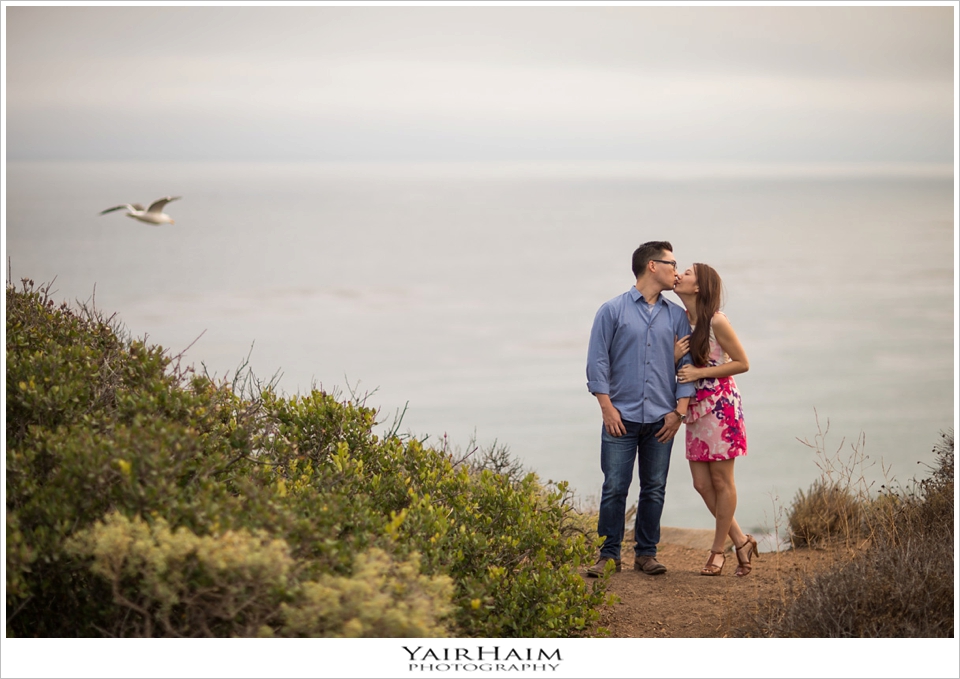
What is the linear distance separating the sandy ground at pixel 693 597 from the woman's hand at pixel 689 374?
1.16 metres

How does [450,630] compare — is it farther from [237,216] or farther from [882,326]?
[237,216]

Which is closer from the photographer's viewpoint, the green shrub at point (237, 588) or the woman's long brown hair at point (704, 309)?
the green shrub at point (237, 588)

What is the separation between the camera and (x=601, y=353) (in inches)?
194

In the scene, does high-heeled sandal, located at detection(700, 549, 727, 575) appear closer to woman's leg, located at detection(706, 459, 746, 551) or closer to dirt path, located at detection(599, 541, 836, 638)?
dirt path, located at detection(599, 541, 836, 638)

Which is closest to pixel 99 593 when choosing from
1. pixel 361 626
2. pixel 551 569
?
pixel 361 626

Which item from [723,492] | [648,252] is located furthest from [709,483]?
[648,252]

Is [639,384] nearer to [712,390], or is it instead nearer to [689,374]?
[689,374]

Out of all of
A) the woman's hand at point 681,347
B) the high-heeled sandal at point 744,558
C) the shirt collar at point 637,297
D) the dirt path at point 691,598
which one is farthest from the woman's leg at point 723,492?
the shirt collar at point 637,297

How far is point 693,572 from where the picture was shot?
532 cm

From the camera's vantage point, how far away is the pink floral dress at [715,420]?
4.85 metres

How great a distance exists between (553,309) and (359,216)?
7858 millimetres

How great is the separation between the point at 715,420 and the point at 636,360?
0.57 meters

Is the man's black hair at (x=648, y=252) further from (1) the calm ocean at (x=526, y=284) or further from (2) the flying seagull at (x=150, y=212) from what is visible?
(1) the calm ocean at (x=526, y=284)

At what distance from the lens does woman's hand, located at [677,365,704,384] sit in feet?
15.9
